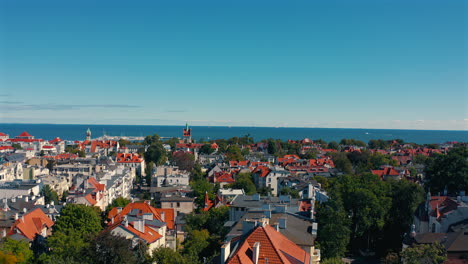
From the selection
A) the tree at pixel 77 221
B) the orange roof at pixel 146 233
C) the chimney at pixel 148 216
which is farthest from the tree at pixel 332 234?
the tree at pixel 77 221

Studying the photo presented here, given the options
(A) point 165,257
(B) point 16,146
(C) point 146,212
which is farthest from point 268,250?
(B) point 16,146

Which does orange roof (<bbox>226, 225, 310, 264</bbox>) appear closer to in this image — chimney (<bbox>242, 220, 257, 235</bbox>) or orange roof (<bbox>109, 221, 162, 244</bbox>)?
chimney (<bbox>242, 220, 257, 235</bbox>)

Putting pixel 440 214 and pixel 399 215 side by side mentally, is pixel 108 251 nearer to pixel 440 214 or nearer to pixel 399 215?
pixel 440 214

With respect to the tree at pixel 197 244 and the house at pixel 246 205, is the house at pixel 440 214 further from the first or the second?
the tree at pixel 197 244

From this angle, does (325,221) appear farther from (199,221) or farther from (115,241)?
(115,241)

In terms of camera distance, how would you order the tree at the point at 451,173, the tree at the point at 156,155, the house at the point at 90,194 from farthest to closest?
1. the tree at the point at 156,155
2. the tree at the point at 451,173
3. the house at the point at 90,194

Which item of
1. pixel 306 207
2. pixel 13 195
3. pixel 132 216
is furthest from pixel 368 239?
pixel 13 195

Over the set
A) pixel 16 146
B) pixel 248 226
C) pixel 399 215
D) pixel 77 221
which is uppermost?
pixel 248 226
